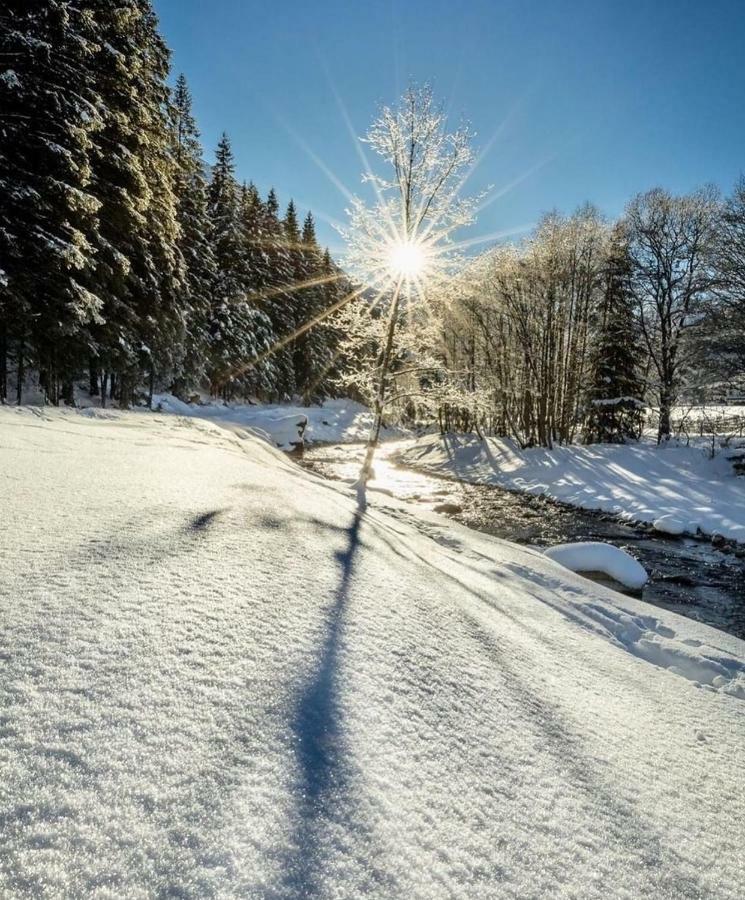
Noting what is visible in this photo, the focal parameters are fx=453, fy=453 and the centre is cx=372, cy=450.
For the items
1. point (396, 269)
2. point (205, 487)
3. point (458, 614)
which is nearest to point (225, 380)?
point (396, 269)

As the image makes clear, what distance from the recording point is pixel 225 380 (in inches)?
1374

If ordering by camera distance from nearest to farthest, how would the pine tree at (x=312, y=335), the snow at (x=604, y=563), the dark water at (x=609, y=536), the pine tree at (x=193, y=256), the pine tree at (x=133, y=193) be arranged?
the snow at (x=604, y=563), the dark water at (x=609, y=536), the pine tree at (x=133, y=193), the pine tree at (x=193, y=256), the pine tree at (x=312, y=335)

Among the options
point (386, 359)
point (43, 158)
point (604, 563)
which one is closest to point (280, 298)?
point (43, 158)

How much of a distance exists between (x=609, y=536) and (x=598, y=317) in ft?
48.9

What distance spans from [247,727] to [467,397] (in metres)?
10.2

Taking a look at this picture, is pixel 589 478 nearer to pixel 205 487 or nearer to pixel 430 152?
pixel 430 152

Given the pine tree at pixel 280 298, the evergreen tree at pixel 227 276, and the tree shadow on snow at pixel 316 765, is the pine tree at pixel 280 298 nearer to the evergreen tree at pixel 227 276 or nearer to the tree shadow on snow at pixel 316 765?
the evergreen tree at pixel 227 276

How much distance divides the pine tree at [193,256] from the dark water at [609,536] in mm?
14063

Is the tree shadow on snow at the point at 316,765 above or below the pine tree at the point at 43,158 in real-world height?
below

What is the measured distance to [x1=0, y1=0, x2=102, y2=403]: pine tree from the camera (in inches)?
382

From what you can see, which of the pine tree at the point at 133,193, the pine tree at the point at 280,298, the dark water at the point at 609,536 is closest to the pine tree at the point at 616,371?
the dark water at the point at 609,536

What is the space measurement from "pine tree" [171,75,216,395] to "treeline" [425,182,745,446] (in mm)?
15007

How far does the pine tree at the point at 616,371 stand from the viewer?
21.1 meters

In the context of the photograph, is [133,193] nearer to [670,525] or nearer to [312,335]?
[670,525]
